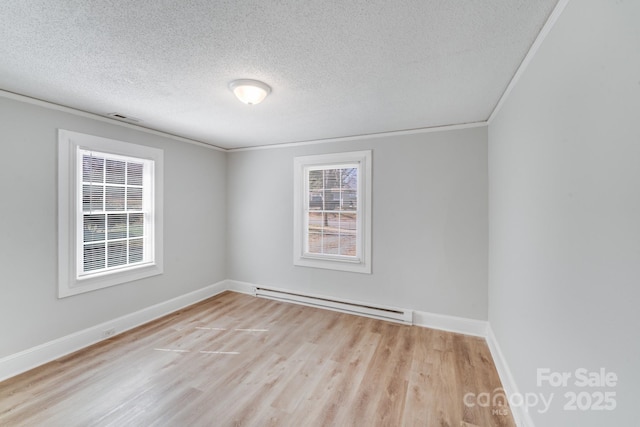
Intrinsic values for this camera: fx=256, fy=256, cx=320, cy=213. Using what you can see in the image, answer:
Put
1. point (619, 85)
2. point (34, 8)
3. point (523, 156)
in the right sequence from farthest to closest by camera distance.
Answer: point (523, 156) < point (34, 8) < point (619, 85)

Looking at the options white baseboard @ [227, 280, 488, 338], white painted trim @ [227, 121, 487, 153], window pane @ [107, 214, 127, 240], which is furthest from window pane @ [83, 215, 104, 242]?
Answer: white baseboard @ [227, 280, 488, 338]

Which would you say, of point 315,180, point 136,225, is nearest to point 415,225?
point 315,180

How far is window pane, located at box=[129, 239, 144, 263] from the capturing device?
10.9ft

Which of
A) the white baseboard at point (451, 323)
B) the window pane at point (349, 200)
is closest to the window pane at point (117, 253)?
the window pane at point (349, 200)

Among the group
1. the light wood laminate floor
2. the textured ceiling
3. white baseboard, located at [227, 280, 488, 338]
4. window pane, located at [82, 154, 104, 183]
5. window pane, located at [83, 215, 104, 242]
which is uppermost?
the textured ceiling

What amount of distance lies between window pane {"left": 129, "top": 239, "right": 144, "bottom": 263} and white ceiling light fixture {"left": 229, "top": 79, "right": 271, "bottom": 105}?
252 centimetres

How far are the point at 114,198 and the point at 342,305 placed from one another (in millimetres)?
Result: 3265

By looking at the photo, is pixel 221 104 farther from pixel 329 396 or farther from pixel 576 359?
pixel 576 359

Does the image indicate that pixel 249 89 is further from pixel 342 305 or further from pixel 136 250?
pixel 342 305

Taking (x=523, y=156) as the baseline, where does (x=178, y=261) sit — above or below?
below

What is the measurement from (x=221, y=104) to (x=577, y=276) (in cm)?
290

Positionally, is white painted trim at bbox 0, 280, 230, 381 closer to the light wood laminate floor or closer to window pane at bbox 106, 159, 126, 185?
the light wood laminate floor

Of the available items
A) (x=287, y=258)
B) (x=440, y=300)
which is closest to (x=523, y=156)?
(x=440, y=300)

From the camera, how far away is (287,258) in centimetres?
417
